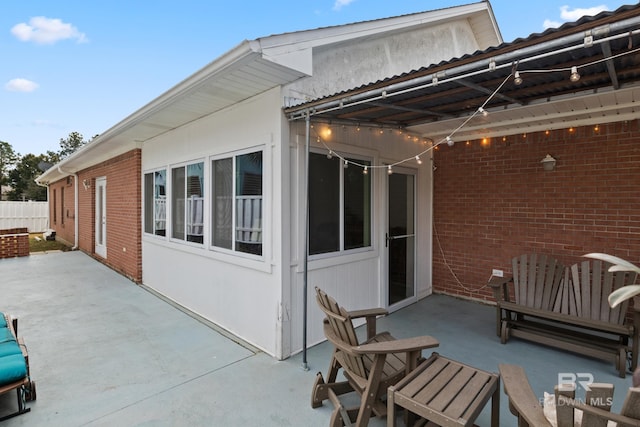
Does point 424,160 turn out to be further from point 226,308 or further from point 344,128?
point 226,308

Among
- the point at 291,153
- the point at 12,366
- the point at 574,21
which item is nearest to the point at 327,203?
the point at 291,153

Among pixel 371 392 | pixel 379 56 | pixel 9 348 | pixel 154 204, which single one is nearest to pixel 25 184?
A: pixel 154 204

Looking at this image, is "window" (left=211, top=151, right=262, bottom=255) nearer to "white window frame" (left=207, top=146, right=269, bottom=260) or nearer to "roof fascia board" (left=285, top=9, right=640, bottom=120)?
"white window frame" (left=207, top=146, right=269, bottom=260)

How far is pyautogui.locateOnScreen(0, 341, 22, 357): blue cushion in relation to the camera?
280 centimetres

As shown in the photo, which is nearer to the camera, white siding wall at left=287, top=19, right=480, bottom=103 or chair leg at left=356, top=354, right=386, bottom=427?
chair leg at left=356, top=354, right=386, bottom=427

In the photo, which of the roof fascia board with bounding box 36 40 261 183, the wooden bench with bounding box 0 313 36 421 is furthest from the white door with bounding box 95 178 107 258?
the wooden bench with bounding box 0 313 36 421

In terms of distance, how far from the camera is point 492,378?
2.25 metres

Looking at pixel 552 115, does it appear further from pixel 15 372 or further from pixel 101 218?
pixel 101 218

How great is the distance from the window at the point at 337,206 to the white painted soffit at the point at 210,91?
1.03 meters

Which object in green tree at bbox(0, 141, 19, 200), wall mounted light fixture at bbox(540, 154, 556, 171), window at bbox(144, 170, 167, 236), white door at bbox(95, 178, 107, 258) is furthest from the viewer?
green tree at bbox(0, 141, 19, 200)

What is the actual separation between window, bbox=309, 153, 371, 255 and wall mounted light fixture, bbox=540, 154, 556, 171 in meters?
2.61

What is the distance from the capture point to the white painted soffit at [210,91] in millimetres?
3150

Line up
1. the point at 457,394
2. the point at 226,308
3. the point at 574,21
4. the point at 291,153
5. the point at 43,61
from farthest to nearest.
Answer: the point at 43,61 → the point at 226,308 → the point at 291,153 → the point at 457,394 → the point at 574,21

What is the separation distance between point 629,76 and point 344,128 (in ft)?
9.15
